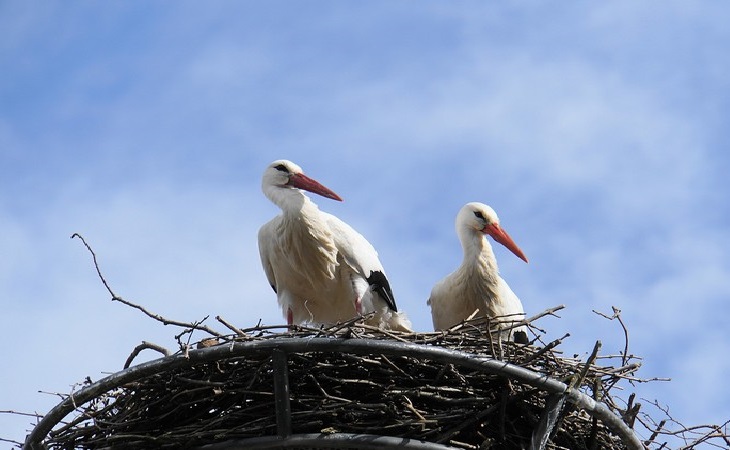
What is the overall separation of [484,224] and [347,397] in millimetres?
2800

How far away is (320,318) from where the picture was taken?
23.0 feet

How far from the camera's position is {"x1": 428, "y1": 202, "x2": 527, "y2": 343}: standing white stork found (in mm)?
6984

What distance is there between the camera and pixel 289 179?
7164 mm

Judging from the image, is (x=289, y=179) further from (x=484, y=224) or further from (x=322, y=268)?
(x=484, y=224)

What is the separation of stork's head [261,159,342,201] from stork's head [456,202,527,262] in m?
0.84

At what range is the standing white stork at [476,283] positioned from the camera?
22.9 ft

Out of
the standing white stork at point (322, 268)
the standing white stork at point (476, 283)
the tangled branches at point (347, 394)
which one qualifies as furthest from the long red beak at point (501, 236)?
the tangled branches at point (347, 394)

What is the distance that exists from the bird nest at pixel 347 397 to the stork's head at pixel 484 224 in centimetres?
242

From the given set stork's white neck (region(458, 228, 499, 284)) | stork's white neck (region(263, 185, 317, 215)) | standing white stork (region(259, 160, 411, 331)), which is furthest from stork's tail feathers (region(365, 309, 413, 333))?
stork's white neck (region(263, 185, 317, 215))

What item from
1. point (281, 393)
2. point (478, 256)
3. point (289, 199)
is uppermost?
point (289, 199)

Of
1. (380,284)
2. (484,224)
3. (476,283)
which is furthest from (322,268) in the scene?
(484,224)

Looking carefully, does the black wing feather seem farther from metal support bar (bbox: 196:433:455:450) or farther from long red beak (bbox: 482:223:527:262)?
metal support bar (bbox: 196:433:455:450)

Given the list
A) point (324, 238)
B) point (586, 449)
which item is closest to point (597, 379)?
point (586, 449)

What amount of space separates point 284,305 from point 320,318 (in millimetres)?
218
